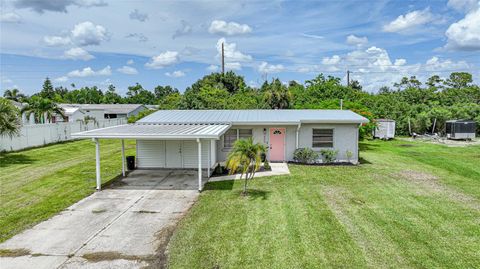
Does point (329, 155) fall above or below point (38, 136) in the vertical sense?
below

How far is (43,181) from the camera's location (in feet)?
43.5

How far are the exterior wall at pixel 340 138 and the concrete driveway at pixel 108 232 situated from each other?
24.1 feet

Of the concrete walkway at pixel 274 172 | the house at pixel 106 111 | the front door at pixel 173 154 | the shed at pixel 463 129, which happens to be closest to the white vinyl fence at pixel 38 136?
the front door at pixel 173 154

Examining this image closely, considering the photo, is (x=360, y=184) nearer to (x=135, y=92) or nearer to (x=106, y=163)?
(x=106, y=163)

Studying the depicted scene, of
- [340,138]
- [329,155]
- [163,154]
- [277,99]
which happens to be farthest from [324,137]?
[277,99]

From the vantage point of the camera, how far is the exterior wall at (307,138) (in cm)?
1677

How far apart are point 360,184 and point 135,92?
3192 inches

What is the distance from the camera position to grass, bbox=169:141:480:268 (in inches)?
260

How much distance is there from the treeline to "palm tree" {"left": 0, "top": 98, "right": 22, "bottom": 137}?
571 inches

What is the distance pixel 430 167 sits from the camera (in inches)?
639

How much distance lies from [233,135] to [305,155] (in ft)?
12.8

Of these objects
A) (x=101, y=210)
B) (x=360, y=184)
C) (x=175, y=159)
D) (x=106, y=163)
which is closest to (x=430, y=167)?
(x=360, y=184)

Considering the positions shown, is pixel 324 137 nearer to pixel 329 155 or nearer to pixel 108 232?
pixel 329 155

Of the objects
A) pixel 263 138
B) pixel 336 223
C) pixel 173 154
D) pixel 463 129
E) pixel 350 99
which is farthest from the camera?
pixel 350 99
